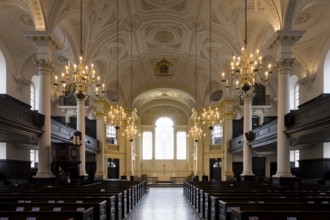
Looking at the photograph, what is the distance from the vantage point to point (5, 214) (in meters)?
5.96

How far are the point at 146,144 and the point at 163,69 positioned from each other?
14072 millimetres

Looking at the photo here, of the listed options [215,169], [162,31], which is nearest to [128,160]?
[215,169]

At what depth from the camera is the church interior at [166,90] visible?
52.9ft

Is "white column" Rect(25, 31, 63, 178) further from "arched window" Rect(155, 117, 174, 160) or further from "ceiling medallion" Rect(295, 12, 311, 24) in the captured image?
"arched window" Rect(155, 117, 174, 160)

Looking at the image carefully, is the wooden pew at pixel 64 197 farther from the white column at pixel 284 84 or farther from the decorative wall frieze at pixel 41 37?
the decorative wall frieze at pixel 41 37

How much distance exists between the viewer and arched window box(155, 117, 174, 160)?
153 ft

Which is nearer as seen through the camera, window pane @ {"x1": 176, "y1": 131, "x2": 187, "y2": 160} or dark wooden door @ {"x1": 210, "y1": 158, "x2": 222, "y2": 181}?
dark wooden door @ {"x1": 210, "y1": 158, "x2": 222, "y2": 181}

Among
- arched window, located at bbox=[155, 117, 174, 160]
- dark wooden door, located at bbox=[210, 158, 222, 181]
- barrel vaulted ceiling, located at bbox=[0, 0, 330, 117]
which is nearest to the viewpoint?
barrel vaulted ceiling, located at bbox=[0, 0, 330, 117]

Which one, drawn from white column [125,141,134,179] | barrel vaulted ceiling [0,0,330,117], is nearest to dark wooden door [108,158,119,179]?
white column [125,141,134,179]

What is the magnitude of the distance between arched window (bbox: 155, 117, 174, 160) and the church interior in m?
0.71

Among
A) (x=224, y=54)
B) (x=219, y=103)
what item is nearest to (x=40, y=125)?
(x=224, y=54)

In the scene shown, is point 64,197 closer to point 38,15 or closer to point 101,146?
point 38,15

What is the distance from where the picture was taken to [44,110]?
17734 millimetres

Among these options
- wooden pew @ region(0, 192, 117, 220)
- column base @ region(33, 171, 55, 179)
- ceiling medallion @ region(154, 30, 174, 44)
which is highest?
ceiling medallion @ region(154, 30, 174, 44)
